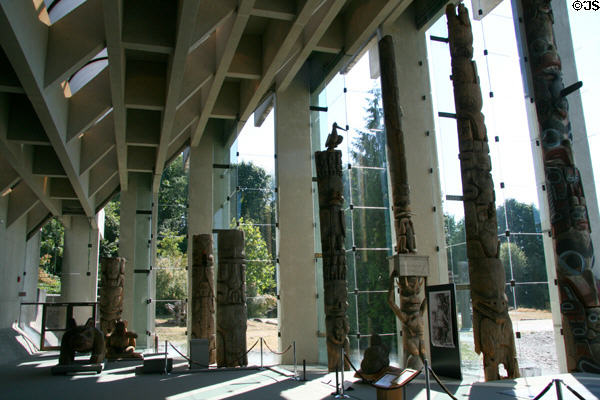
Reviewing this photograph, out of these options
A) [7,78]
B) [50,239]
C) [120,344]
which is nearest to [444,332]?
[7,78]

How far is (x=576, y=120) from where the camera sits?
24.5 feet

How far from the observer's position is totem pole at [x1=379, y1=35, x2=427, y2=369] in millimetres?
7086

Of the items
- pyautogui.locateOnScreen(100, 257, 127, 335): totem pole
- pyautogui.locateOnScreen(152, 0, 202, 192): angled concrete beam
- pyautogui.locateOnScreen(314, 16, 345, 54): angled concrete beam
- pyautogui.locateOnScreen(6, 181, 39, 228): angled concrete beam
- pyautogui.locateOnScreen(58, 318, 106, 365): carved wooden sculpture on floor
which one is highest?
pyautogui.locateOnScreen(314, 16, 345, 54): angled concrete beam

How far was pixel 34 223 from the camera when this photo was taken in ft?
47.3

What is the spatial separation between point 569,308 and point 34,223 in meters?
13.9

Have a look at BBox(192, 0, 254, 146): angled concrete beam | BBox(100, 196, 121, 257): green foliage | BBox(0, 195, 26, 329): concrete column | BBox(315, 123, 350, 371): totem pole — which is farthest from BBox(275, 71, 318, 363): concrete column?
BBox(100, 196, 121, 257): green foliage

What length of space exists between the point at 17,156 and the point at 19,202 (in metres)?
4.36

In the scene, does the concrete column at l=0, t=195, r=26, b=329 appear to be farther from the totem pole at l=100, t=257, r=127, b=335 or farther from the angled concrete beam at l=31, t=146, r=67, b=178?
the angled concrete beam at l=31, t=146, r=67, b=178

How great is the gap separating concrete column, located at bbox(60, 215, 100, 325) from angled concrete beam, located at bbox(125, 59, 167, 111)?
8474 mm

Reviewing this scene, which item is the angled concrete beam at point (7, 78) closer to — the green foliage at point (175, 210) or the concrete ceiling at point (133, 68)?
the concrete ceiling at point (133, 68)

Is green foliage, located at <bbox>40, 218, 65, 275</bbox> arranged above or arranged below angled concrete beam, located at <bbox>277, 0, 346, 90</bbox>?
below

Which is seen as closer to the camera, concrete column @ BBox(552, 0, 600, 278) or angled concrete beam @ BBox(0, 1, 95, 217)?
angled concrete beam @ BBox(0, 1, 95, 217)

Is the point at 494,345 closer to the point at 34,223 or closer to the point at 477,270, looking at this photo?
the point at 477,270

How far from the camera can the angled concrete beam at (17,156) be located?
723 cm
